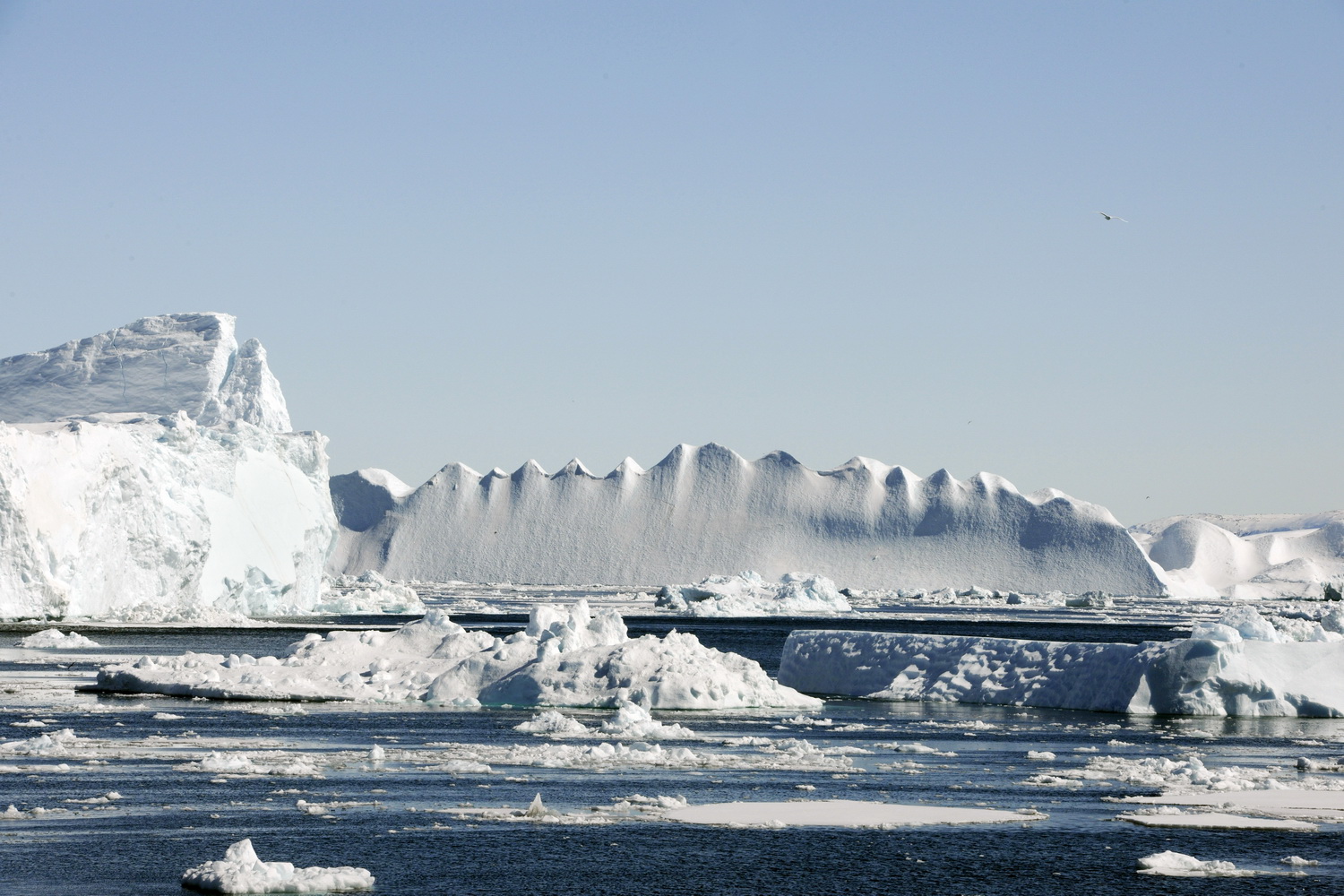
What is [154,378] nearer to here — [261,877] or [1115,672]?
[1115,672]

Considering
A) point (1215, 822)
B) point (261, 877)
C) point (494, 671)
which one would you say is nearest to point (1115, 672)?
point (494, 671)

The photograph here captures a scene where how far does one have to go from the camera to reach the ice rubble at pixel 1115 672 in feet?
77.9

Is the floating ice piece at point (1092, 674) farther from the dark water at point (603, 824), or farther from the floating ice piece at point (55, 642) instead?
the floating ice piece at point (55, 642)

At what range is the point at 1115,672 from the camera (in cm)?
2452

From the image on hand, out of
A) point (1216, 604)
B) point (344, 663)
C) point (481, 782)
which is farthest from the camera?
point (1216, 604)

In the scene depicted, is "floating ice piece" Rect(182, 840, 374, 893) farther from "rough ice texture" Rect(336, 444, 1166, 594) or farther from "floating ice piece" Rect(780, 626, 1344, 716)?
"rough ice texture" Rect(336, 444, 1166, 594)

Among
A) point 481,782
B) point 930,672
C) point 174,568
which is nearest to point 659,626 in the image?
point 174,568

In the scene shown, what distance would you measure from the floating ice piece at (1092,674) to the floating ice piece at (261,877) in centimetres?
1667

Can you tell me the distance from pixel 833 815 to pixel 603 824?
2075 mm

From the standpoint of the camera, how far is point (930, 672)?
27.2 m

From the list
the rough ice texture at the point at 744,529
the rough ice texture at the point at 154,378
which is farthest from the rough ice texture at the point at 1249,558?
the rough ice texture at the point at 154,378

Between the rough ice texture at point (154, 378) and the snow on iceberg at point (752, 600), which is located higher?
the rough ice texture at point (154, 378)

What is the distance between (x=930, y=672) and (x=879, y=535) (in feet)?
278

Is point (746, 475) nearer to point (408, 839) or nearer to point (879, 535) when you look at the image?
point (879, 535)
